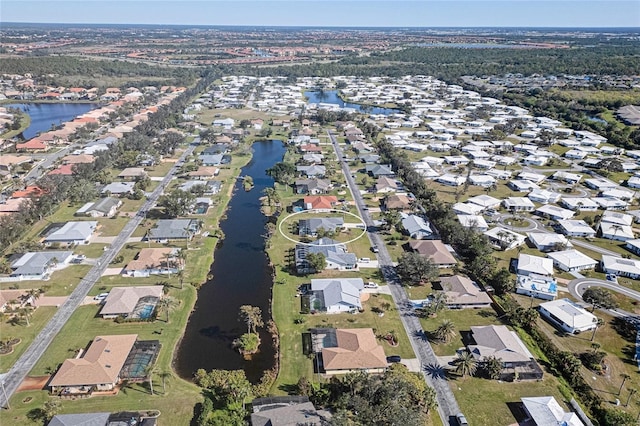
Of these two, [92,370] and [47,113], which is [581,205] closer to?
[92,370]

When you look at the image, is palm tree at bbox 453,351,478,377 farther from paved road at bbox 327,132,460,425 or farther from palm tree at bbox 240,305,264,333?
palm tree at bbox 240,305,264,333

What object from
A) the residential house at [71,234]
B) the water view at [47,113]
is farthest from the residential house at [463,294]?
the water view at [47,113]

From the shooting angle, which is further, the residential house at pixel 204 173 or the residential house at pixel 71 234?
the residential house at pixel 204 173

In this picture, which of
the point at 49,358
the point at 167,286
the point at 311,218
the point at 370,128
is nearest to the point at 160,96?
the point at 370,128

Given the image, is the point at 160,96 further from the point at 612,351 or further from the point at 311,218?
the point at 612,351

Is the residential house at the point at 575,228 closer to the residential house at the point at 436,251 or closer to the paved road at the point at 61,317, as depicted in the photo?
the residential house at the point at 436,251

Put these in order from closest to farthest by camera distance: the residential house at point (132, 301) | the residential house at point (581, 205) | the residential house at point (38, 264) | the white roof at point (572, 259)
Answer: the residential house at point (132, 301) < the residential house at point (38, 264) < the white roof at point (572, 259) < the residential house at point (581, 205)

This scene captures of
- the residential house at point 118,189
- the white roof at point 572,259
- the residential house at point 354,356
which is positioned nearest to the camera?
the residential house at point 354,356
